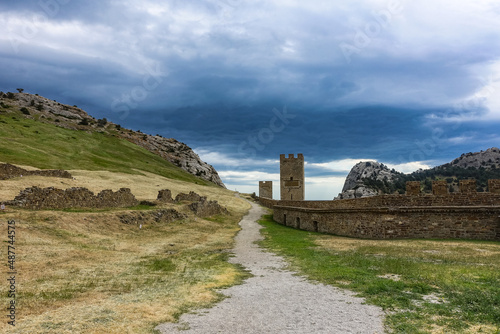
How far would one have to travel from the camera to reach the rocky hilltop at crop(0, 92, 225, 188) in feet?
363

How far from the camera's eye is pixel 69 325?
6480 mm

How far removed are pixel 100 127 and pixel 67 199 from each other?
107 meters

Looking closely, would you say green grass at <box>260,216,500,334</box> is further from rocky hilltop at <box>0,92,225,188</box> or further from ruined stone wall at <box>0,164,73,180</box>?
rocky hilltop at <box>0,92,225,188</box>

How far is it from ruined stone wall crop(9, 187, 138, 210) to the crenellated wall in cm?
1900

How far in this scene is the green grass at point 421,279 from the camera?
666cm

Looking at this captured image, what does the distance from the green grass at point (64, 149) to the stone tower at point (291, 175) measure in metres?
32.6

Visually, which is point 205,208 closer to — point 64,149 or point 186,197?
point 186,197

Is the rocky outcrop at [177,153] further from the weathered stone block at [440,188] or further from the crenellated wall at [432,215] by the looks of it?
the weathered stone block at [440,188]

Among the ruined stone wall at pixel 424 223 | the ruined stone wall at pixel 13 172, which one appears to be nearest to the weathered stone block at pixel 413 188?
the ruined stone wall at pixel 424 223

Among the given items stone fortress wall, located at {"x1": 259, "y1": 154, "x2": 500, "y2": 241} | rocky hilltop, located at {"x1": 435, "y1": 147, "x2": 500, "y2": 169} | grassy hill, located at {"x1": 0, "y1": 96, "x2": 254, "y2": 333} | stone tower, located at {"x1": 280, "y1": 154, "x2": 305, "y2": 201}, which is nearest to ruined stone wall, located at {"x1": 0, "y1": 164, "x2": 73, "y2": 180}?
grassy hill, located at {"x1": 0, "y1": 96, "x2": 254, "y2": 333}

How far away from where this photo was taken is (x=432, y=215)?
21500mm

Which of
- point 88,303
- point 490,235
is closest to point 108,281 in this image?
point 88,303

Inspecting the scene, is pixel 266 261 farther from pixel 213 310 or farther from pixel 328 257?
pixel 213 310

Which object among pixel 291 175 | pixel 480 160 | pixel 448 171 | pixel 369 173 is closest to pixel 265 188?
pixel 291 175
